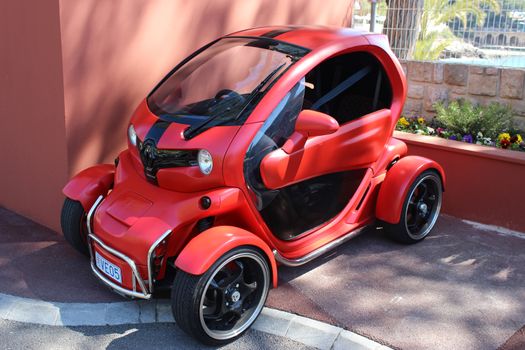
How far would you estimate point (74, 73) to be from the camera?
470cm

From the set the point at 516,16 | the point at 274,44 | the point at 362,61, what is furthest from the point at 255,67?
the point at 516,16

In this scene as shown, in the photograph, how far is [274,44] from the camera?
4.46 m

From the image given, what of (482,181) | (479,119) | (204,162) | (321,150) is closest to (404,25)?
(479,119)

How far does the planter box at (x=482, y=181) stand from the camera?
5434 millimetres

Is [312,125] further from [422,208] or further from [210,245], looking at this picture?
[422,208]

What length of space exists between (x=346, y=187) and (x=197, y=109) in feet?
4.18

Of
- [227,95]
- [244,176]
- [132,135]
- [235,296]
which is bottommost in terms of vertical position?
[235,296]

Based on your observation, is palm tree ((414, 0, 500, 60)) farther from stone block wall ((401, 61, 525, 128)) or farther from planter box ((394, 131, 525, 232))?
planter box ((394, 131, 525, 232))

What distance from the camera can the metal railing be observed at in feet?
22.1

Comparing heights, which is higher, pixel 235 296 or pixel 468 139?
pixel 468 139

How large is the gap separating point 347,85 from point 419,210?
4.06 feet

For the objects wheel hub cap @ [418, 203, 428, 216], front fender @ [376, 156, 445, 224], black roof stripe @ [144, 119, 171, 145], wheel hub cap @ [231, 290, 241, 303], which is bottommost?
wheel hub cap @ [231, 290, 241, 303]

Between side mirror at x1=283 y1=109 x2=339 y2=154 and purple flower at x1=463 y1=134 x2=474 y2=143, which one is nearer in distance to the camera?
side mirror at x1=283 y1=109 x2=339 y2=154

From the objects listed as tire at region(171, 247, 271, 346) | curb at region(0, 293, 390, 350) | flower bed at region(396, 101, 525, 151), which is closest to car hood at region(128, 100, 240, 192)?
tire at region(171, 247, 271, 346)
